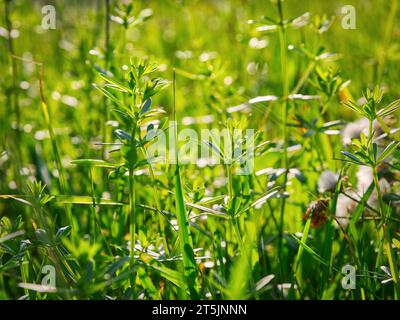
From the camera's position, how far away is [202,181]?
150 cm

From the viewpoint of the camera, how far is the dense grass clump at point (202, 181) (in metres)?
1.07

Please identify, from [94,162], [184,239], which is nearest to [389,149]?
[184,239]

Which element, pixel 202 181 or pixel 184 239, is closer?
pixel 184 239

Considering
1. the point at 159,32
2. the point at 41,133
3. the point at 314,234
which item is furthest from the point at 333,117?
the point at 159,32

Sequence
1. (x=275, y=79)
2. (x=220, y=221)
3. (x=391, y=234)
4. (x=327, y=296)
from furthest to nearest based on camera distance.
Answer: (x=275, y=79)
(x=220, y=221)
(x=391, y=234)
(x=327, y=296)

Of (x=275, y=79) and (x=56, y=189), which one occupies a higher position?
(x=275, y=79)

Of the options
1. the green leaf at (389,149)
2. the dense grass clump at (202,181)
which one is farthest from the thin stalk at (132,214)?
the green leaf at (389,149)

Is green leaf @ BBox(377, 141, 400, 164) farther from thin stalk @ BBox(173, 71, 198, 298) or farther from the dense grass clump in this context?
thin stalk @ BBox(173, 71, 198, 298)

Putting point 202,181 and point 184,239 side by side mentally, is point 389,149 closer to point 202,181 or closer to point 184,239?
point 184,239

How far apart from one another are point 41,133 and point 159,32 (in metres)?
1.64

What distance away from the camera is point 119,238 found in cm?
138

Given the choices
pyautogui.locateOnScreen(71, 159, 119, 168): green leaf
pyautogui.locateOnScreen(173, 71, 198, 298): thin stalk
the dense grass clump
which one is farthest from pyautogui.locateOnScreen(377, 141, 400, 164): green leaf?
pyautogui.locateOnScreen(71, 159, 119, 168): green leaf

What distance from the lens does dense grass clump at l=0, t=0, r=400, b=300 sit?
3.51 ft

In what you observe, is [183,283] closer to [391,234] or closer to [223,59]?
[391,234]
